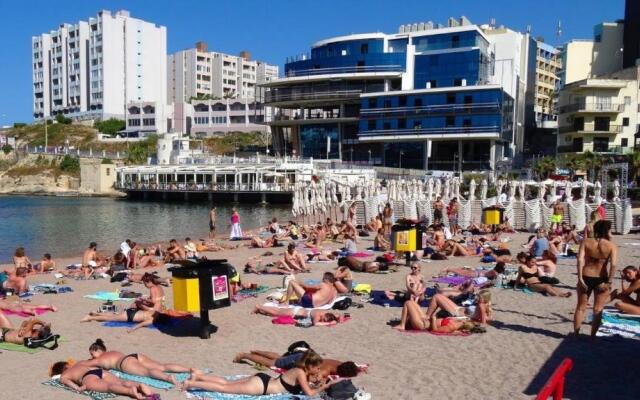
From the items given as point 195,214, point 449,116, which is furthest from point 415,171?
point 195,214

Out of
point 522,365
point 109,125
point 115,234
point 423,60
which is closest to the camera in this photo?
point 522,365

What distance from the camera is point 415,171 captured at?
5841 cm

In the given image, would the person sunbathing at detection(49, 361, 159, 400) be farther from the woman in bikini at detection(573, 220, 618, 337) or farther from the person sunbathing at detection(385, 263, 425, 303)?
the woman in bikini at detection(573, 220, 618, 337)

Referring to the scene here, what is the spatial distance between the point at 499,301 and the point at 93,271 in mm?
10459

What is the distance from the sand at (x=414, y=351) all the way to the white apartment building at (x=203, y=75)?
409ft

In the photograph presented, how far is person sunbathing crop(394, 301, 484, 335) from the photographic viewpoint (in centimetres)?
896

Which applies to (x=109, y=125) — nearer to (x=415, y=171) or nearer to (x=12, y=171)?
(x=12, y=171)

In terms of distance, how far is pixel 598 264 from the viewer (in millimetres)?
7766

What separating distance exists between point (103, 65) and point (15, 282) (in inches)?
4531

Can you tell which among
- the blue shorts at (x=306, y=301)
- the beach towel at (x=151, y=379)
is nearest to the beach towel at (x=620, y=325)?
the blue shorts at (x=306, y=301)

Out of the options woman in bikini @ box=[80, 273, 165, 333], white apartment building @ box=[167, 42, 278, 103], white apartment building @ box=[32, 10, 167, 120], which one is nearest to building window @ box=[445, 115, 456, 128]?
woman in bikini @ box=[80, 273, 165, 333]

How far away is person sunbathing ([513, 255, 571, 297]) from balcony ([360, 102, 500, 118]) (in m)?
48.8

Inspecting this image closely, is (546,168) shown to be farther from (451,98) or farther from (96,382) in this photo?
(96,382)

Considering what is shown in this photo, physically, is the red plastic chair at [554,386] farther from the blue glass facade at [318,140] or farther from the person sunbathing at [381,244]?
the blue glass facade at [318,140]
